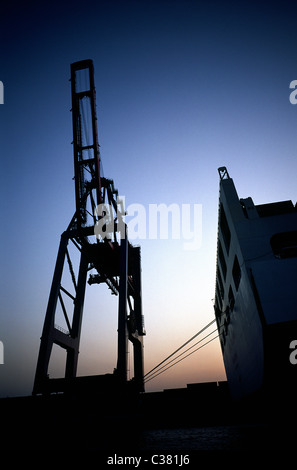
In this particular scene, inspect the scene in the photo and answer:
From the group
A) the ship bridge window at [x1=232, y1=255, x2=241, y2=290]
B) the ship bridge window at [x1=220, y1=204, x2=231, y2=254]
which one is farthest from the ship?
the ship bridge window at [x1=220, y1=204, x2=231, y2=254]

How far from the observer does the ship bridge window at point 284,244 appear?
9484 mm

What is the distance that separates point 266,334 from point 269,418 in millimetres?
3621

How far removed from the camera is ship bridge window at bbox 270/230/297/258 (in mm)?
9484

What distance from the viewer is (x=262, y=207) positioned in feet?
39.4

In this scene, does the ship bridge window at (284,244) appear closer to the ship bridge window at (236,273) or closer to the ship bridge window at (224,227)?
the ship bridge window at (236,273)

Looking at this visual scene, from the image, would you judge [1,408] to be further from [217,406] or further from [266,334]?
[266,334]

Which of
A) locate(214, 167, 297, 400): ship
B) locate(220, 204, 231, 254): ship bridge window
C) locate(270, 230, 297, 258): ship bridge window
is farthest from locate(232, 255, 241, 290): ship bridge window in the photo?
locate(270, 230, 297, 258): ship bridge window

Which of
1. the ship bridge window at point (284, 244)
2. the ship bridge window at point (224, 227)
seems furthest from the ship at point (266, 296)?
the ship bridge window at point (224, 227)

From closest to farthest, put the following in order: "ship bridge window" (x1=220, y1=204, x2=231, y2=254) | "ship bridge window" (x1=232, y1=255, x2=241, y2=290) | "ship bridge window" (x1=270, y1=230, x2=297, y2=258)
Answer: "ship bridge window" (x1=270, y1=230, x2=297, y2=258) → "ship bridge window" (x1=232, y1=255, x2=241, y2=290) → "ship bridge window" (x1=220, y1=204, x2=231, y2=254)

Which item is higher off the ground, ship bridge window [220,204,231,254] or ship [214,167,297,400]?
ship bridge window [220,204,231,254]

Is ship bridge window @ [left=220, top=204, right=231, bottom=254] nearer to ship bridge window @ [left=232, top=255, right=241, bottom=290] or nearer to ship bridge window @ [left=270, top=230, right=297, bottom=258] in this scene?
ship bridge window @ [left=232, top=255, right=241, bottom=290]

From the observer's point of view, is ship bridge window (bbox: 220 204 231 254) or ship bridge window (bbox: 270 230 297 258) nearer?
ship bridge window (bbox: 270 230 297 258)

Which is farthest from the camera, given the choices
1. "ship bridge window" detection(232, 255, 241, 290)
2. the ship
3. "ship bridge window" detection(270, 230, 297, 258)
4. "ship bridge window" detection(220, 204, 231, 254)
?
"ship bridge window" detection(220, 204, 231, 254)

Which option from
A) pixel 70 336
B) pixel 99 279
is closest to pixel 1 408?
pixel 70 336
